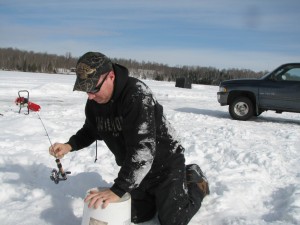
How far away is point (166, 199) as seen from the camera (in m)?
3.30

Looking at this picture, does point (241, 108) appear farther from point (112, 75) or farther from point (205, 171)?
point (112, 75)

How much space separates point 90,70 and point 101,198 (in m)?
0.97

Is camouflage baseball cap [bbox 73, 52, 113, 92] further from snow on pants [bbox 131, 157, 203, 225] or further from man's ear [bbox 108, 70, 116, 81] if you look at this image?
snow on pants [bbox 131, 157, 203, 225]

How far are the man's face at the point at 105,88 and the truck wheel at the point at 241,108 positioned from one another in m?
8.78

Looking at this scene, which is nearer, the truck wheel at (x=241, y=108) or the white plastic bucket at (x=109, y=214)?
the white plastic bucket at (x=109, y=214)

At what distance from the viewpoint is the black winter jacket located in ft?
9.41

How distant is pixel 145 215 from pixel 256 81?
851 cm

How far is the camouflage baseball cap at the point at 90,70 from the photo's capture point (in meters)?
2.79

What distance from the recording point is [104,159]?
5.42 m

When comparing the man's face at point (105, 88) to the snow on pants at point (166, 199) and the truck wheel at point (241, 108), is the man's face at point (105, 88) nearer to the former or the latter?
the snow on pants at point (166, 199)

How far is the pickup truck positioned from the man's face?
869 centimetres

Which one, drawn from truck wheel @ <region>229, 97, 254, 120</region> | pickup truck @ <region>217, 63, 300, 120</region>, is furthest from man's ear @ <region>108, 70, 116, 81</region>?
truck wheel @ <region>229, 97, 254, 120</region>

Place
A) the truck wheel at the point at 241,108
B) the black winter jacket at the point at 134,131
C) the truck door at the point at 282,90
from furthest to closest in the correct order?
the truck wheel at the point at 241,108
the truck door at the point at 282,90
the black winter jacket at the point at 134,131

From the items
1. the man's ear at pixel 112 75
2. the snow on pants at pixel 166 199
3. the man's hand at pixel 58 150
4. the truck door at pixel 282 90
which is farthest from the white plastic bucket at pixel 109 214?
the truck door at pixel 282 90
